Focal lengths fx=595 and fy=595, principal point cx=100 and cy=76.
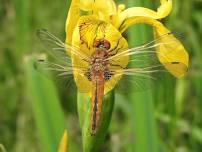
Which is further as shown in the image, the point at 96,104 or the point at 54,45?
the point at 54,45

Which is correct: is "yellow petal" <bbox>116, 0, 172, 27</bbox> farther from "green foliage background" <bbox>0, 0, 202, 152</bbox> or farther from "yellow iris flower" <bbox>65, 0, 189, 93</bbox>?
"green foliage background" <bbox>0, 0, 202, 152</bbox>

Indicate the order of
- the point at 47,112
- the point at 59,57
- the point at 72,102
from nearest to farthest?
the point at 59,57, the point at 47,112, the point at 72,102

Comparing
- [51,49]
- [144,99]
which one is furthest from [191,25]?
[51,49]

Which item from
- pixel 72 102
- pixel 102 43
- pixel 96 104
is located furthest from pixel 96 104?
pixel 72 102

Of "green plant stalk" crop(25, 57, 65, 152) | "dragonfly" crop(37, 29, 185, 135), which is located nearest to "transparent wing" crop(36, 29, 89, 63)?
"dragonfly" crop(37, 29, 185, 135)

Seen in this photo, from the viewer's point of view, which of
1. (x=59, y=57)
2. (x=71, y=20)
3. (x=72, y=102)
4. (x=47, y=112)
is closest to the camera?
A: (x=71, y=20)

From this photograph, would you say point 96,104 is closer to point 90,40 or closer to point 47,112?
point 90,40
